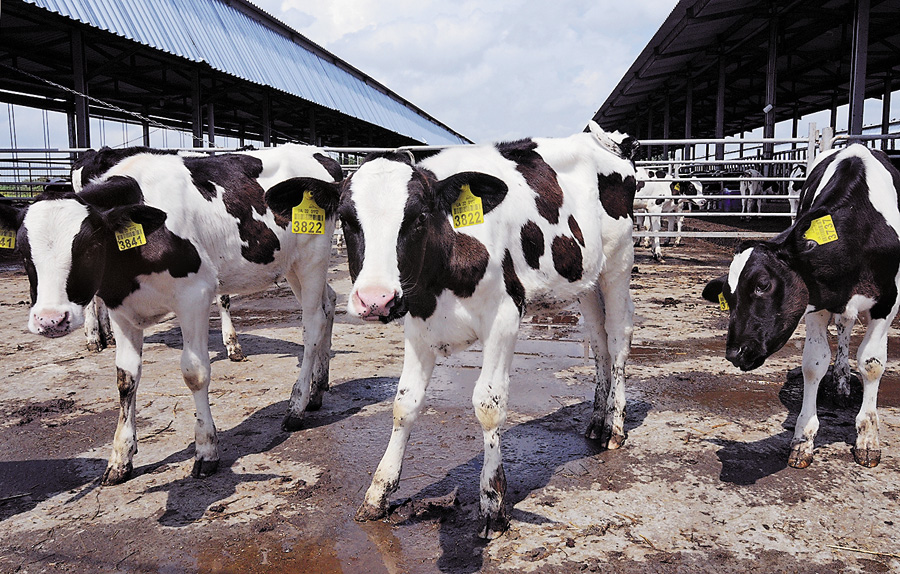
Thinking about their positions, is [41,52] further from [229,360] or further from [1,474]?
[1,474]

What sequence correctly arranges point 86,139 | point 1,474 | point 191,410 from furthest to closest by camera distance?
point 86,139, point 191,410, point 1,474

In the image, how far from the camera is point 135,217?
3469 mm

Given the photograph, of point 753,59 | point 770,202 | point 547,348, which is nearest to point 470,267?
point 547,348

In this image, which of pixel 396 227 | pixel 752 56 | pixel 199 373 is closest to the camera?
pixel 396 227

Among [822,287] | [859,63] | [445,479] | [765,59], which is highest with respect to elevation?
[765,59]

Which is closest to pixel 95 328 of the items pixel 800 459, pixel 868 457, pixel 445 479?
pixel 445 479

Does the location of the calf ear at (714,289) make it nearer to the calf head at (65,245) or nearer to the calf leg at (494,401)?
the calf leg at (494,401)

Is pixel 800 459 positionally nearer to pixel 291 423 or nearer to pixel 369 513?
pixel 369 513

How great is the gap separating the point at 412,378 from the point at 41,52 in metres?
18.5

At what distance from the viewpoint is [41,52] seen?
16.9m

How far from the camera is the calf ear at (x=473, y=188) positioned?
2.96 m

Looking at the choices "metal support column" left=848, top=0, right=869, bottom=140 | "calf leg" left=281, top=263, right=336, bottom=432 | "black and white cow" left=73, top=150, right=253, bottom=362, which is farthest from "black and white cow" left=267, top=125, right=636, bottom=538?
"metal support column" left=848, top=0, right=869, bottom=140

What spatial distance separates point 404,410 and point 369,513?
1.67 ft

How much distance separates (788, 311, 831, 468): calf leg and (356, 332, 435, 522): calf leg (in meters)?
2.18
